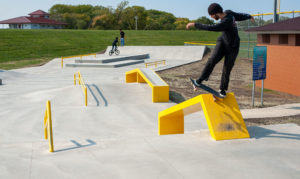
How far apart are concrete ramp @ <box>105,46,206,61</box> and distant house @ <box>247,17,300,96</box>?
1746 centimetres

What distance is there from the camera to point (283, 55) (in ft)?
59.4

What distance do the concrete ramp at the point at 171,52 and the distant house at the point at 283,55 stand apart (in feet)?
57.3

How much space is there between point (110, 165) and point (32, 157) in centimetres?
135

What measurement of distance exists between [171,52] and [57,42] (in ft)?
57.7

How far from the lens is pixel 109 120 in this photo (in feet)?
36.1

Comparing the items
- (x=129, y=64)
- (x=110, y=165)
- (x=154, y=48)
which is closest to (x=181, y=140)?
(x=110, y=165)

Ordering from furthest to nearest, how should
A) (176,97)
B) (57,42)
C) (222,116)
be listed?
(57,42), (176,97), (222,116)

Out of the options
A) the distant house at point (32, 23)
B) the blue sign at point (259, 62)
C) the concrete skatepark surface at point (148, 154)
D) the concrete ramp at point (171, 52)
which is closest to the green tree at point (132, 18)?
the distant house at point (32, 23)

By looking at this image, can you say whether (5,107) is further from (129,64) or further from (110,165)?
(129,64)

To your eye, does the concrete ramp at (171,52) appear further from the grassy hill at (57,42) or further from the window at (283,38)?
Answer: the window at (283,38)

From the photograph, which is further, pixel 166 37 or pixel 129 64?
pixel 166 37

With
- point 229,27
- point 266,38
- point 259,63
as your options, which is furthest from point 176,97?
point 229,27

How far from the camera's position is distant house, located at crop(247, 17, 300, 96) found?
17.2m

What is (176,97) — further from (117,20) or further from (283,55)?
(117,20)
